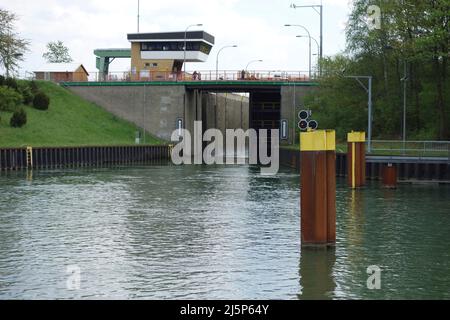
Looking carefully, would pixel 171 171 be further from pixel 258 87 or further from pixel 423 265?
pixel 423 265

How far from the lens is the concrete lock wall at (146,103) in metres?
90.2

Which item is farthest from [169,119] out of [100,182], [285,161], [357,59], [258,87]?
[100,182]

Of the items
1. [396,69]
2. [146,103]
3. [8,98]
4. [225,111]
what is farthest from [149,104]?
[225,111]

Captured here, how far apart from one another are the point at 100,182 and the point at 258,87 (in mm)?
44518

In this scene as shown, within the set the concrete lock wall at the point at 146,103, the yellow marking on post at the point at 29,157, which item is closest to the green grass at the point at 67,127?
the concrete lock wall at the point at 146,103

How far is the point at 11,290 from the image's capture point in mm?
17125

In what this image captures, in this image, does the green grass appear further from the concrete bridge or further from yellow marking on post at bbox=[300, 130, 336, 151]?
yellow marking on post at bbox=[300, 130, 336, 151]

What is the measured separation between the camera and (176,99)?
90.1 m

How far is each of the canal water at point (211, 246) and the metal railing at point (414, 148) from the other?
7.50m

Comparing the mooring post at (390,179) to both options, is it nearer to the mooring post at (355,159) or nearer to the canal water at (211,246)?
the mooring post at (355,159)

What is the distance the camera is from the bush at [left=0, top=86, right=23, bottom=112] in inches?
2904

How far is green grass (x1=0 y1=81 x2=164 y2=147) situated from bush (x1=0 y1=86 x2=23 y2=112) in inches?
30.1

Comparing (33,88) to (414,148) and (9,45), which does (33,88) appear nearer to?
(9,45)
